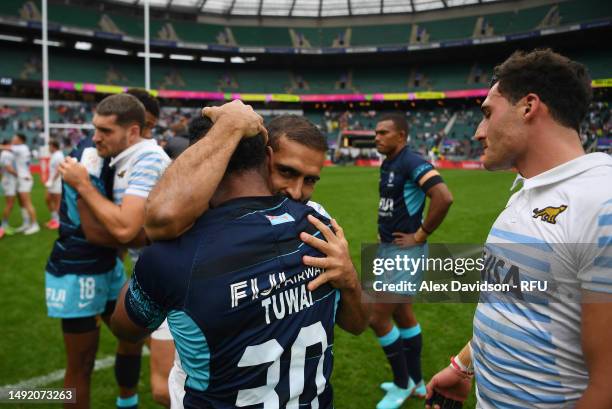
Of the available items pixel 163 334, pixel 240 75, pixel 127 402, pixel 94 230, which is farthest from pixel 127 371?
pixel 240 75

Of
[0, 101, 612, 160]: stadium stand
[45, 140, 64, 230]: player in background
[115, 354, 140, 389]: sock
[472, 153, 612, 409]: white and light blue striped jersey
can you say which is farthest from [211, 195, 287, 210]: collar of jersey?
[0, 101, 612, 160]: stadium stand

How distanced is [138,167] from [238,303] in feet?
5.62

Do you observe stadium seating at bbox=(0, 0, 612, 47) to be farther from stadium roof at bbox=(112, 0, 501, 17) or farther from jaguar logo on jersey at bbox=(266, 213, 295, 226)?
jaguar logo on jersey at bbox=(266, 213, 295, 226)

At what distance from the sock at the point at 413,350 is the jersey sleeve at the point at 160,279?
9.62ft

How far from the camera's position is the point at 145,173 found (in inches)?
104

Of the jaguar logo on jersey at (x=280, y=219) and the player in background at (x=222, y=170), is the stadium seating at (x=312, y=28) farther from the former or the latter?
the jaguar logo on jersey at (x=280, y=219)

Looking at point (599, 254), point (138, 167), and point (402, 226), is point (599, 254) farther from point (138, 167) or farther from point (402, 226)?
point (402, 226)

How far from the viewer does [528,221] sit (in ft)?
5.15

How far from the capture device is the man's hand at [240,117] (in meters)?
1.40

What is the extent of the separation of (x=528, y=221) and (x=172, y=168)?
1.27m

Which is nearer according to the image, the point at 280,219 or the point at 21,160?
the point at 280,219

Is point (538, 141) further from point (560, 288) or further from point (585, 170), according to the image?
point (560, 288)

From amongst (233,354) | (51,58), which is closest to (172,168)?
(233,354)

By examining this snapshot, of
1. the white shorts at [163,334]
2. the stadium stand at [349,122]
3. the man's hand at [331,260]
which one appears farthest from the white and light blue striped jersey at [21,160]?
the stadium stand at [349,122]
